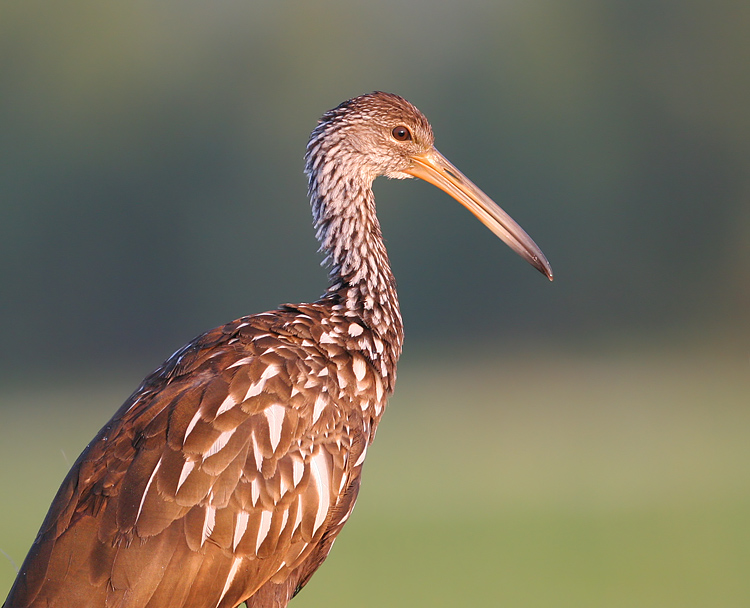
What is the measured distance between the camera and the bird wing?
3535 millimetres

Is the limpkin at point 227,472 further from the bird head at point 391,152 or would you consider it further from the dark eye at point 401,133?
the dark eye at point 401,133

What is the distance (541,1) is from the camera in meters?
36.8

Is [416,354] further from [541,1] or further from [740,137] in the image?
[541,1]

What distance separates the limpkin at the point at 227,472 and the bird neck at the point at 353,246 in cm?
6

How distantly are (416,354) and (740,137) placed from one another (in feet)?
46.2

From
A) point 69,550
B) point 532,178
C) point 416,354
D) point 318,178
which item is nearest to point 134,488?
point 69,550

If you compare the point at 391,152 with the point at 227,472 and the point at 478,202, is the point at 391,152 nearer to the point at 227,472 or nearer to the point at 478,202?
the point at 478,202

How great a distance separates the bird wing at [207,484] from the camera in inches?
139

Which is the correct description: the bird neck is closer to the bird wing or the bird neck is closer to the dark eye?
the dark eye

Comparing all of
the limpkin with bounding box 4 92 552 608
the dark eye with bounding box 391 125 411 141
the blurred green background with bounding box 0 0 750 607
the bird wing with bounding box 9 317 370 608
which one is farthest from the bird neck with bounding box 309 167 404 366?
the blurred green background with bounding box 0 0 750 607

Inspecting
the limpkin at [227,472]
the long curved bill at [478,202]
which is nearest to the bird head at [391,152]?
the long curved bill at [478,202]

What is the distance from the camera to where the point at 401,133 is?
4.96 metres

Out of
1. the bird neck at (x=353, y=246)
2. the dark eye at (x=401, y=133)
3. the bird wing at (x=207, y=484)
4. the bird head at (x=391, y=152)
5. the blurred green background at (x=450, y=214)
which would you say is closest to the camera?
the bird wing at (x=207, y=484)

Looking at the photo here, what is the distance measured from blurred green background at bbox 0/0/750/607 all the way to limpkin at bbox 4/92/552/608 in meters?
12.8
